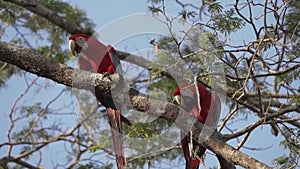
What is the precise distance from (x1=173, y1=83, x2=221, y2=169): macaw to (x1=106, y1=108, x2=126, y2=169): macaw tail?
1.19ft

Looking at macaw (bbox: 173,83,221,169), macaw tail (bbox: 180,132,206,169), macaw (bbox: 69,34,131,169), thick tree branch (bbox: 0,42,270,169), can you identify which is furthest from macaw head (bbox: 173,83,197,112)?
thick tree branch (bbox: 0,42,270,169)

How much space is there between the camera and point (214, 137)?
2.40 metres

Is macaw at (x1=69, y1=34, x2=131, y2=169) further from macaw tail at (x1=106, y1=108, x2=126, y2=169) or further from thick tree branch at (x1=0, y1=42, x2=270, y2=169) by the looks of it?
thick tree branch at (x1=0, y1=42, x2=270, y2=169)

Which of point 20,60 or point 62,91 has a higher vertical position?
point 62,91

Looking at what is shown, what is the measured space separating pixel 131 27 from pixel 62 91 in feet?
8.84

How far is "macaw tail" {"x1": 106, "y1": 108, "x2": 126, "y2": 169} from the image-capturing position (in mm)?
2645

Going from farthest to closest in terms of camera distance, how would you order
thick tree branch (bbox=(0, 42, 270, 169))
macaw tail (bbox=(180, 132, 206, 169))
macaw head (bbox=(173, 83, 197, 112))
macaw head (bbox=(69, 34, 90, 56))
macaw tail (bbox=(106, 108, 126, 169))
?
macaw head (bbox=(69, 34, 90, 56)) < macaw head (bbox=(173, 83, 197, 112)) < macaw tail (bbox=(180, 132, 206, 169)) < macaw tail (bbox=(106, 108, 126, 169)) < thick tree branch (bbox=(0, 42, 270, 169))

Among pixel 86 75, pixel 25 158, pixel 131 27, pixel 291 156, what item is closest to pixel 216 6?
pixel 131 27

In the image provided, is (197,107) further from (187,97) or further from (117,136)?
(117,136)

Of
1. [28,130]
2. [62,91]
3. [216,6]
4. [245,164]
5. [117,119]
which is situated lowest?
[245,164]

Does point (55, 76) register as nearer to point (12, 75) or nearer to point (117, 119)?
point (117, 119)

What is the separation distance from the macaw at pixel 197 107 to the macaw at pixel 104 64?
0.37m

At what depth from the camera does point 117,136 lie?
Result: 2738 millimetres

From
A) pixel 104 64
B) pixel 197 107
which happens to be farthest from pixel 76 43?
pixel 197 107
